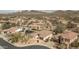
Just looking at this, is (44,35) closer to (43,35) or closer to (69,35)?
(43,35)

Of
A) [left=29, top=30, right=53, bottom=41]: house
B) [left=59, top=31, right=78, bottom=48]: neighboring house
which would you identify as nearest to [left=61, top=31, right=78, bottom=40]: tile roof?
[left=59, top=31, right=78, bottom=48]: neighboring house

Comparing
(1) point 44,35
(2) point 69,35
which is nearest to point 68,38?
(2) point 69,35

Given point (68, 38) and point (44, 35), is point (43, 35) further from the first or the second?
point (68, 38)

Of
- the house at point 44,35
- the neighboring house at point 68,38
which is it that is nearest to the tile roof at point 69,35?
the neighboring house at point 68,38

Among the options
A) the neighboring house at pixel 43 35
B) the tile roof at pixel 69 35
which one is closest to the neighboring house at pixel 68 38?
the tile roof at pixel 69 35

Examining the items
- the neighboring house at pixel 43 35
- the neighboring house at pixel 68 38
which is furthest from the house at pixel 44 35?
the neighboring house at pixel 68 38

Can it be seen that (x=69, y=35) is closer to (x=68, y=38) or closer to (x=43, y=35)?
(x=68, y=38)

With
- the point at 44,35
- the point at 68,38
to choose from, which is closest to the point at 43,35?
the point at 44,35

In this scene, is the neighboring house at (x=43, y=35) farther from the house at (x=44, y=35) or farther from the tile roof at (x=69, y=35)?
the tile roof at (x=69, y=35)

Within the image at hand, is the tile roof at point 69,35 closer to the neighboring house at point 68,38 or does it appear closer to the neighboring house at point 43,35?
the neighboring house at point 68,38
